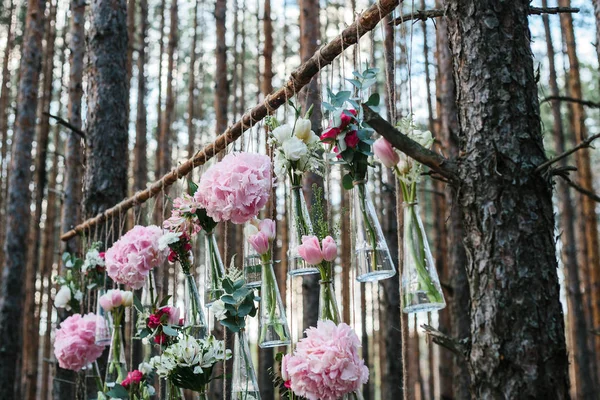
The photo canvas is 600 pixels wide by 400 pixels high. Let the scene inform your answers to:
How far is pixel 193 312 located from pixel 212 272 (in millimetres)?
237

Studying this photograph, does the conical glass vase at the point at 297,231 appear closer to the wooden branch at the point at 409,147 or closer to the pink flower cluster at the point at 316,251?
the pink flower cluster at the point at 316,251

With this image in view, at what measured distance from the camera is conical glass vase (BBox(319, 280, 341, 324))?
1.56 meters

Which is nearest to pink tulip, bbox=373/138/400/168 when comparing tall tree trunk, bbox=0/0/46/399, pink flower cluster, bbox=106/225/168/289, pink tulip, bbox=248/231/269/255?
pink tulip, bbox=248/231/269/255

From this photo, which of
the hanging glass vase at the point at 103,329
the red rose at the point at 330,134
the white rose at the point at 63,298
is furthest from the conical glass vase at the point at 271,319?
the white rose at the point at 63,298

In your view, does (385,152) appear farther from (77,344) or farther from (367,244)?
(77,344)

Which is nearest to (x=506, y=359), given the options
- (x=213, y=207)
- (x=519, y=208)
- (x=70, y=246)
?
(x=519, y=208)

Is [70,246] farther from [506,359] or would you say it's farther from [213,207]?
[506,359]

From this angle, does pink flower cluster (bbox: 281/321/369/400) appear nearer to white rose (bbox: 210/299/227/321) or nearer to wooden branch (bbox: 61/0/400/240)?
white rose (bbox: 210/299/227/321)

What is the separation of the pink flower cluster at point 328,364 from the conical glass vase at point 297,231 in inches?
8.4

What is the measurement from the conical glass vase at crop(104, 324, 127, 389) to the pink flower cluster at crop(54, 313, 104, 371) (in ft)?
0.88

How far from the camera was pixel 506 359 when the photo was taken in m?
1.32

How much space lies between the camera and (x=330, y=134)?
1.55 m

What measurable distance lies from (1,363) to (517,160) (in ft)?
19.2

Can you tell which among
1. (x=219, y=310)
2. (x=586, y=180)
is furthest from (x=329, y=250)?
(x=586, y=180)
